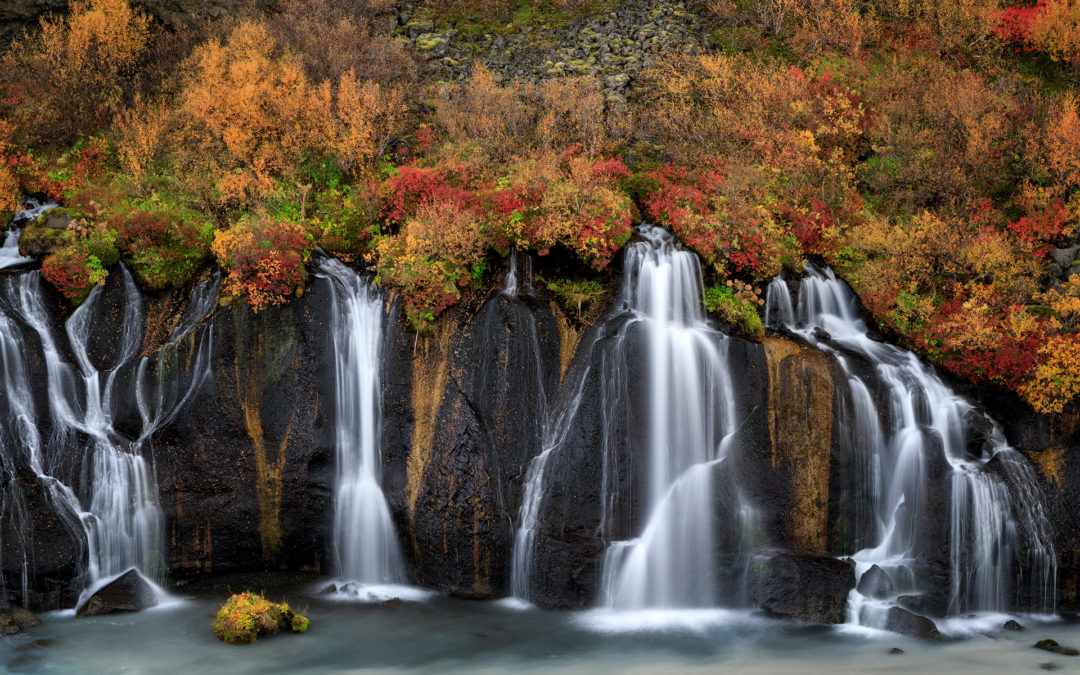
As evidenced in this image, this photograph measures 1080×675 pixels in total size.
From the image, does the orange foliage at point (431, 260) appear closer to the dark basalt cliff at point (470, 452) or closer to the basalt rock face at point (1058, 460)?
the dark basalt cliff at point (470, 452)

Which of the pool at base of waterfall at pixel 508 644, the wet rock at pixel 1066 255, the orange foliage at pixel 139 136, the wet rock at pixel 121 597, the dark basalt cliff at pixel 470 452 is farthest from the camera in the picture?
the orange foliage at pixel 139 136

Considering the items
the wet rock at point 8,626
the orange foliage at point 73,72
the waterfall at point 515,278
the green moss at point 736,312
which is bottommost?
the wet rock at point 8,626

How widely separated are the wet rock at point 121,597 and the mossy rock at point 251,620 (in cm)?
225

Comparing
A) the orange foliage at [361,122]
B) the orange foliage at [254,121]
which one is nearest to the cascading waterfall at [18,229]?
the orange foliage at [254,121]

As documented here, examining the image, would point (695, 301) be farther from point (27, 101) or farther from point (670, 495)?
point (27, 101)

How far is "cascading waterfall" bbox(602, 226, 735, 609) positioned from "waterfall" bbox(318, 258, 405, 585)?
206 inches

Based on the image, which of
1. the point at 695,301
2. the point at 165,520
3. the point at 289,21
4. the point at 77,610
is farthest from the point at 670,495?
the point at 289,21

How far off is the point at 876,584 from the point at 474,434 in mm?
8980

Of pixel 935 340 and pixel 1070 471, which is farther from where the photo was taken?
pixel 935 340

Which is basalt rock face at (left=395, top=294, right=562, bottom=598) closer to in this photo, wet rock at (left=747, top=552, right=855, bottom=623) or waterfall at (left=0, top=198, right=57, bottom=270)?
wet rock at (left=747, top=552, right=855, bottom=623)

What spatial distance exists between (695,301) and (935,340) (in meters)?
5.62

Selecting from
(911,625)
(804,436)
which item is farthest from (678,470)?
(911,625)

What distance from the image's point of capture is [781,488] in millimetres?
17828

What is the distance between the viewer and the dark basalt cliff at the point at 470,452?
58.4ft
